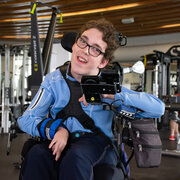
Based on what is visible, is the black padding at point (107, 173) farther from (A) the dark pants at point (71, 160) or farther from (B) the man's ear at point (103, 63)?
(B) the man's ear at point (103, 63)

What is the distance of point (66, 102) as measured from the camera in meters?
1.26

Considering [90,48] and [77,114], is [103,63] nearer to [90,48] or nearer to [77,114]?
[90,48]

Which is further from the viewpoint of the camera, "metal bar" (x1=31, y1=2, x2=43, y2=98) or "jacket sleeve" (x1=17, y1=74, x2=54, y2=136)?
"metal bar" (x1=31, y1=2, x2=43, y2=98)

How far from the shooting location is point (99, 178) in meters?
1.00

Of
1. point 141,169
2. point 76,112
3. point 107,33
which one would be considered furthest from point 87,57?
point 141,169

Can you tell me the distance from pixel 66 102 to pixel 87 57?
267 mm

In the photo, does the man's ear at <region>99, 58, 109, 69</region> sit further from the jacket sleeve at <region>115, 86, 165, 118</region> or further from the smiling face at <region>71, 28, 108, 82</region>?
the jacket sleeve at <region>115, 86, 165, 118</region>

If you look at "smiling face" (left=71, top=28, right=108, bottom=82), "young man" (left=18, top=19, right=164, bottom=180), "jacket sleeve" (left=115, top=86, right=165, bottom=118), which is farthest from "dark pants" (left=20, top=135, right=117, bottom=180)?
"smiling face" (left=71, top=28, right=108, bottom=82)

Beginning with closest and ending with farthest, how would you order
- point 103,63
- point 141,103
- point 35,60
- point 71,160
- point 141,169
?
point 71,160
point 141,103
point 103,63
point 35,60
point 141,169

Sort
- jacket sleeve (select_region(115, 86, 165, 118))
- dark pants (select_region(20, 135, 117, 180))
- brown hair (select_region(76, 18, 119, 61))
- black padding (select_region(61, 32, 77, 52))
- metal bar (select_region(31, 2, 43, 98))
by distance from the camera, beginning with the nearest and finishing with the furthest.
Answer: dark pants (select_region(20, 135, 117, 180)), jacket sleeve (select_region(115, 86, 165, 118)), brown hair (select_region(76, 18, 119, 61)), black padding (select_region(61, 32, 77, 52)), metal bar (select_region(31, 2, 43, 98))

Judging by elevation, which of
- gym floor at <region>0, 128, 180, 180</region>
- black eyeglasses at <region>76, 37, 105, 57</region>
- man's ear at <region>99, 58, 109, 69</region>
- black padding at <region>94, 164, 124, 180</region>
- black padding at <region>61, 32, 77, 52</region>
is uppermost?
black padding at <region>61, 32, 77, 52</region>

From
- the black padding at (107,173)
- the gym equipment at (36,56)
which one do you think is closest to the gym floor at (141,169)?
the gym equipment at (36,56)

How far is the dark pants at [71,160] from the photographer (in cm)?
96

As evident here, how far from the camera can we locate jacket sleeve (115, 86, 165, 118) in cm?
118
